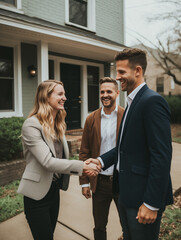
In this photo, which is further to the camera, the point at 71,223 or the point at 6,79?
the point at 6,79

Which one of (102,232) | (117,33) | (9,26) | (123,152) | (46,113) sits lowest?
(102,232)

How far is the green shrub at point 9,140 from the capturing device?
4613 mm

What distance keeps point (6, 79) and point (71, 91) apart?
2619mm

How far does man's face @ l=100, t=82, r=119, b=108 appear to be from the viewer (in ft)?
8.21

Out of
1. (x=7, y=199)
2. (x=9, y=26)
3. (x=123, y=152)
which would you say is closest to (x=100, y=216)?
(x=123, y=152)

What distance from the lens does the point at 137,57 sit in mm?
1619

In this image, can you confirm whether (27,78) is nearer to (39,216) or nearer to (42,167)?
(42,167)

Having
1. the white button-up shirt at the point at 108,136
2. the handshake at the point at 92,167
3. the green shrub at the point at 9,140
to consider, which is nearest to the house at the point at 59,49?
the green shrub at the point at 9,140

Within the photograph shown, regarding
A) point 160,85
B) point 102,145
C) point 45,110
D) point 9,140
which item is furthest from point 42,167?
point 160,85

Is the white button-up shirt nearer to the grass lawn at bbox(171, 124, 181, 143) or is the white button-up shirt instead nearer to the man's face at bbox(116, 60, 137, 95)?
the man's face at bbox(116, 60, 137, 95)

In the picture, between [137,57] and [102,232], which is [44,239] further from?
[137,57]

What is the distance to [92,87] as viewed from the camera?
891 centimetres

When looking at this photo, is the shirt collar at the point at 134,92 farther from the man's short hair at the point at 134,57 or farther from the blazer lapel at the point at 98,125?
the blazer lapel at the point at 98,125

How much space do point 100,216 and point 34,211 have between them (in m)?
0.79
